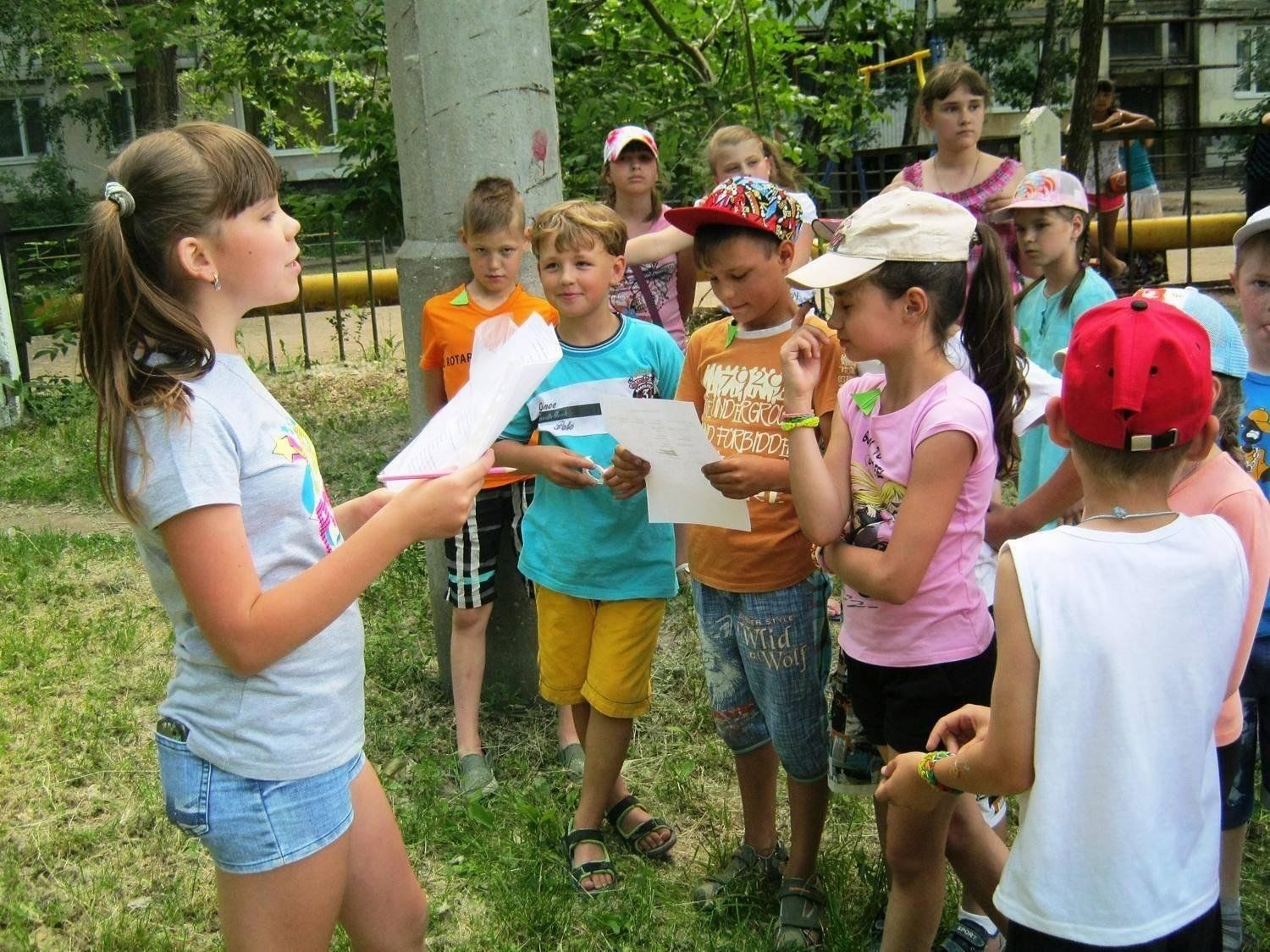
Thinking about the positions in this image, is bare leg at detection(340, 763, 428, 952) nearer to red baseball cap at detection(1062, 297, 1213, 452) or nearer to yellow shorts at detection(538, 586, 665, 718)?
yellow shorts at detection(538, 586, 665, 718)

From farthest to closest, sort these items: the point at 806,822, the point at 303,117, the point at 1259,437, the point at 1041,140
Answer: the point at 303,117 → the point at 1041,140 → the point at 806,822 → the point at 1259,437

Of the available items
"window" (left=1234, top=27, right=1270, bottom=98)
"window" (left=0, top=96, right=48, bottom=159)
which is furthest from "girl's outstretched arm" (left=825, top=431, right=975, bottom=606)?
"window" (left=1234, top=27, right=1270, bottom=98)

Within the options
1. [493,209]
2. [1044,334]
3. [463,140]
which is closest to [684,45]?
[463,140]

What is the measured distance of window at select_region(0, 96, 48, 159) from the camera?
2785cm

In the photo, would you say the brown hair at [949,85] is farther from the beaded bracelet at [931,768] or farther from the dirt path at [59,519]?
the dirt path at [59,519]

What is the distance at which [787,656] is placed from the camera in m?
2.75

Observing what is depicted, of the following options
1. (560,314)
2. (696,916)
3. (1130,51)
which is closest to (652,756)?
(696,916)

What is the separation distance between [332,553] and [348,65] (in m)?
6.36

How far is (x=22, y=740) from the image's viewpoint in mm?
3910

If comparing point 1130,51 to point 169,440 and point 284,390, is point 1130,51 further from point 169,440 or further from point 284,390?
point 169,440

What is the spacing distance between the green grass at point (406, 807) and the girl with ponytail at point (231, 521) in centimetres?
114

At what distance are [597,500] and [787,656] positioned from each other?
678 mm

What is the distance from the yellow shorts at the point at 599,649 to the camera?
3080mm

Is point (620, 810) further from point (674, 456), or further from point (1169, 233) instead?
point (1169, 233)
